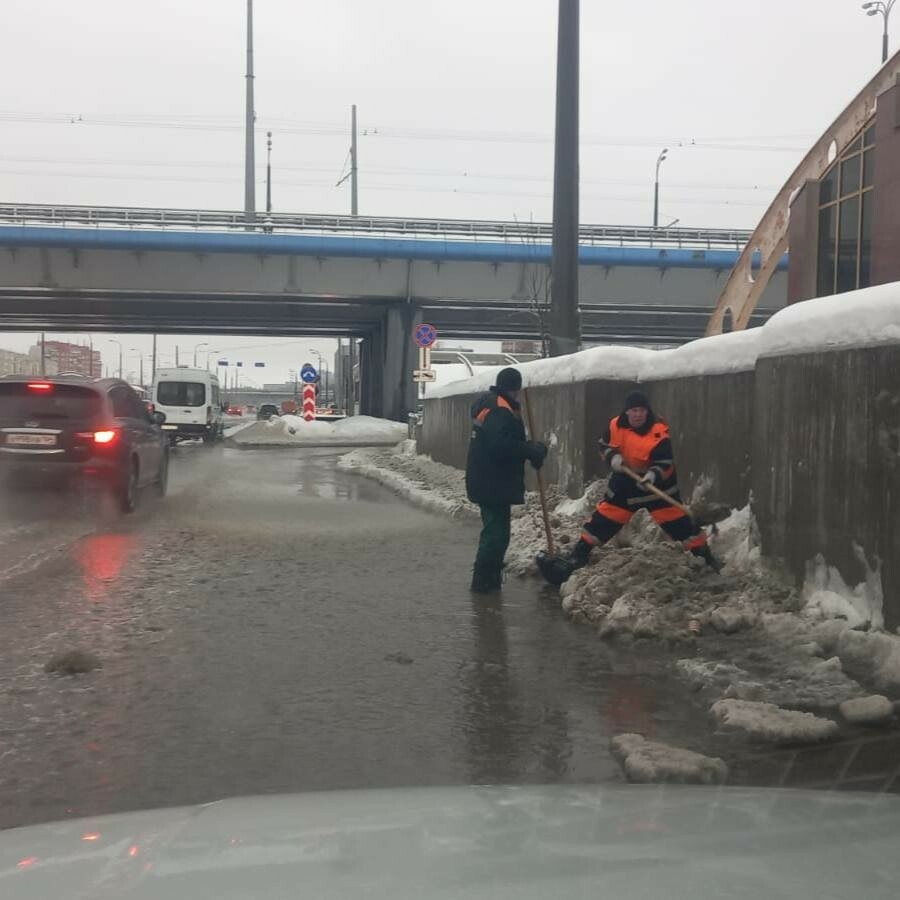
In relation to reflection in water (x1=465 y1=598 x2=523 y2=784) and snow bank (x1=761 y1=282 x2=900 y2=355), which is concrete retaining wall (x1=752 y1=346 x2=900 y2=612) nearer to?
snow bank (x1=761 y1=282 x2=900 y2=355)

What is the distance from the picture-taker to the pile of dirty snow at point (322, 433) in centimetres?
3397

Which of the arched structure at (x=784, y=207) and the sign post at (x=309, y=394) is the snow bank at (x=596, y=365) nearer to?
the arched structure at (x=784, y=207)

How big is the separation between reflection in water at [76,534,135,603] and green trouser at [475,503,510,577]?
277cm

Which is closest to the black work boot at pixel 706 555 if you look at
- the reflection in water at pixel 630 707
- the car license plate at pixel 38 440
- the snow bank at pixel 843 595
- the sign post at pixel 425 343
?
the snow bank at pixel 843 595

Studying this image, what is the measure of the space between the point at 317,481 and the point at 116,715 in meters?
13.6

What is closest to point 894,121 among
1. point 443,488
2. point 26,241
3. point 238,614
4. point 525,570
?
point 443,488

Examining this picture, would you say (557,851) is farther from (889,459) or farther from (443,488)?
(443,488)

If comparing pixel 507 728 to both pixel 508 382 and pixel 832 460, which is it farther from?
pixel 508 382

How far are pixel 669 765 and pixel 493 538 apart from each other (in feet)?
12.6

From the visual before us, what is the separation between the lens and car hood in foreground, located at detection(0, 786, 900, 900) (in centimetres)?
212

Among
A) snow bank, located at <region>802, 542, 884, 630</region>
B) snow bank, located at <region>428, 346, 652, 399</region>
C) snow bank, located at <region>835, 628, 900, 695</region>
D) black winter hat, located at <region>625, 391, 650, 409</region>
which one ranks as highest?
snow bank, located at <region>428, 346, 652, 399</region>

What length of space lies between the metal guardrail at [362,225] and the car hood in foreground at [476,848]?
34.6m

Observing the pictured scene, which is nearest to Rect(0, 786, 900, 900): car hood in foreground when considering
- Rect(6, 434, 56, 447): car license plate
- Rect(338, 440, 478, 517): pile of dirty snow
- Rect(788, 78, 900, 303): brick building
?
Rect(338, 440, 478, 517): pile of dirty snow

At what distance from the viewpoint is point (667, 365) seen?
9.30 meters
